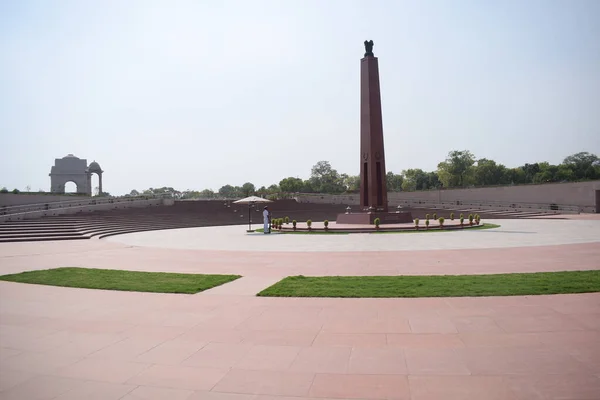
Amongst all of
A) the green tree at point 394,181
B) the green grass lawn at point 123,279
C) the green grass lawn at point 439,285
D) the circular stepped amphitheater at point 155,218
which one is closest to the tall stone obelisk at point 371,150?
the circular stepped amphitheater at point 155,218

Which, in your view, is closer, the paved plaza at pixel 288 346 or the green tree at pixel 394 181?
the paved plaza at pixel 288 346

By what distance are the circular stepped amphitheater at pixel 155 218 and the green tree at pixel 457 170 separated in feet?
149

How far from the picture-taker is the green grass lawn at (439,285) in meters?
8.15

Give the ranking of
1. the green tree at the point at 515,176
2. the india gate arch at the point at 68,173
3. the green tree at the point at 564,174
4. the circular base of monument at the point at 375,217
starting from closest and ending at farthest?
the circular base of monument at the point at 375,217 → the green tree at the point at 564,174 → the india gate arch at the point at 68,173 → the green tree at the point at 515,176

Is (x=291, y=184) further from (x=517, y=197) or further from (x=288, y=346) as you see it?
(x=288, y=346)

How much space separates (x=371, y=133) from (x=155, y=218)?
20947 millimetres

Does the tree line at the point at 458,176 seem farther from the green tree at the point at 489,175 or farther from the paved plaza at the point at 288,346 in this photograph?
the paved plaza at the point at 288,346

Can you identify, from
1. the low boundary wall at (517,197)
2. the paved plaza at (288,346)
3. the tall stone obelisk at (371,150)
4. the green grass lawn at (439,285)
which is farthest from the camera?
the low boundary wall at (517,197)

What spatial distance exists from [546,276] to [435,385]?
6.83 metres

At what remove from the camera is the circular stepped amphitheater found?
2591cm

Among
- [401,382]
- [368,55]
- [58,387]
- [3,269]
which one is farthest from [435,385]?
[368,55]

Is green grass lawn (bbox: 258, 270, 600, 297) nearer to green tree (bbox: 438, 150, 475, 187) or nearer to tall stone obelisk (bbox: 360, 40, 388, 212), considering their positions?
tall stone obelisk (bbox: 360, 40, 388, 212)

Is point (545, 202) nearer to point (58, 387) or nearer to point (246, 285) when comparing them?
point (246, 285)

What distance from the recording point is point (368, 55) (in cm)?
3125
